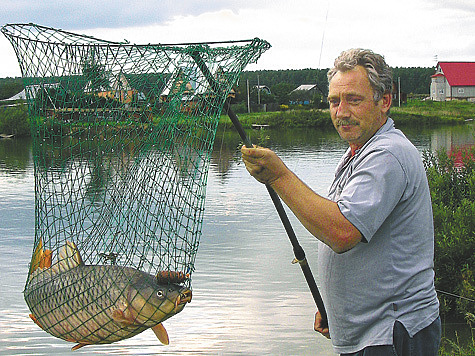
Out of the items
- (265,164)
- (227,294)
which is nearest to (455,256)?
(227,294)

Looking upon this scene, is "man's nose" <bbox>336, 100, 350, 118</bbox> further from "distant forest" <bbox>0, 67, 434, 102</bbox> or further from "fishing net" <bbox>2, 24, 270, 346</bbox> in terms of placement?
"distant forest" <bbox>0, 67, 434, 102</bbox>

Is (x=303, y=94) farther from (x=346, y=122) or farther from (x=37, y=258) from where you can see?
(x=346, y=122)

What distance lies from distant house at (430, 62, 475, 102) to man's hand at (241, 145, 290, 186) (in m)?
70.6

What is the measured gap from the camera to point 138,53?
293 cm

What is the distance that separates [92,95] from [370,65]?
1.61 meters

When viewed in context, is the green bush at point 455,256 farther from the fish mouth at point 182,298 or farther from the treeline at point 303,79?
the treeline at point 303,79

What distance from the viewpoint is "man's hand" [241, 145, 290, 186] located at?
7.36ft

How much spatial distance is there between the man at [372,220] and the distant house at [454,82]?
7034cm

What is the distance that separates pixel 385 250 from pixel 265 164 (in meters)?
0.56

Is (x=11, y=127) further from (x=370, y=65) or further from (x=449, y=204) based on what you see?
(x=370, y=65)

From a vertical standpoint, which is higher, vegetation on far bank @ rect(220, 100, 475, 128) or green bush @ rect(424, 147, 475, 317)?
green bush @ rect(424, 147, 475, 317)

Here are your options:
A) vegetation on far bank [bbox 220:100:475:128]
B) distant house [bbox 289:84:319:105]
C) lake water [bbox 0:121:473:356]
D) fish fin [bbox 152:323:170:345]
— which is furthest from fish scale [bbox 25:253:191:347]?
distant house [bbox 289:84:319:105]

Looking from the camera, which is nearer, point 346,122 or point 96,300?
point 346,122

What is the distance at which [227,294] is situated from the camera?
8.79m
